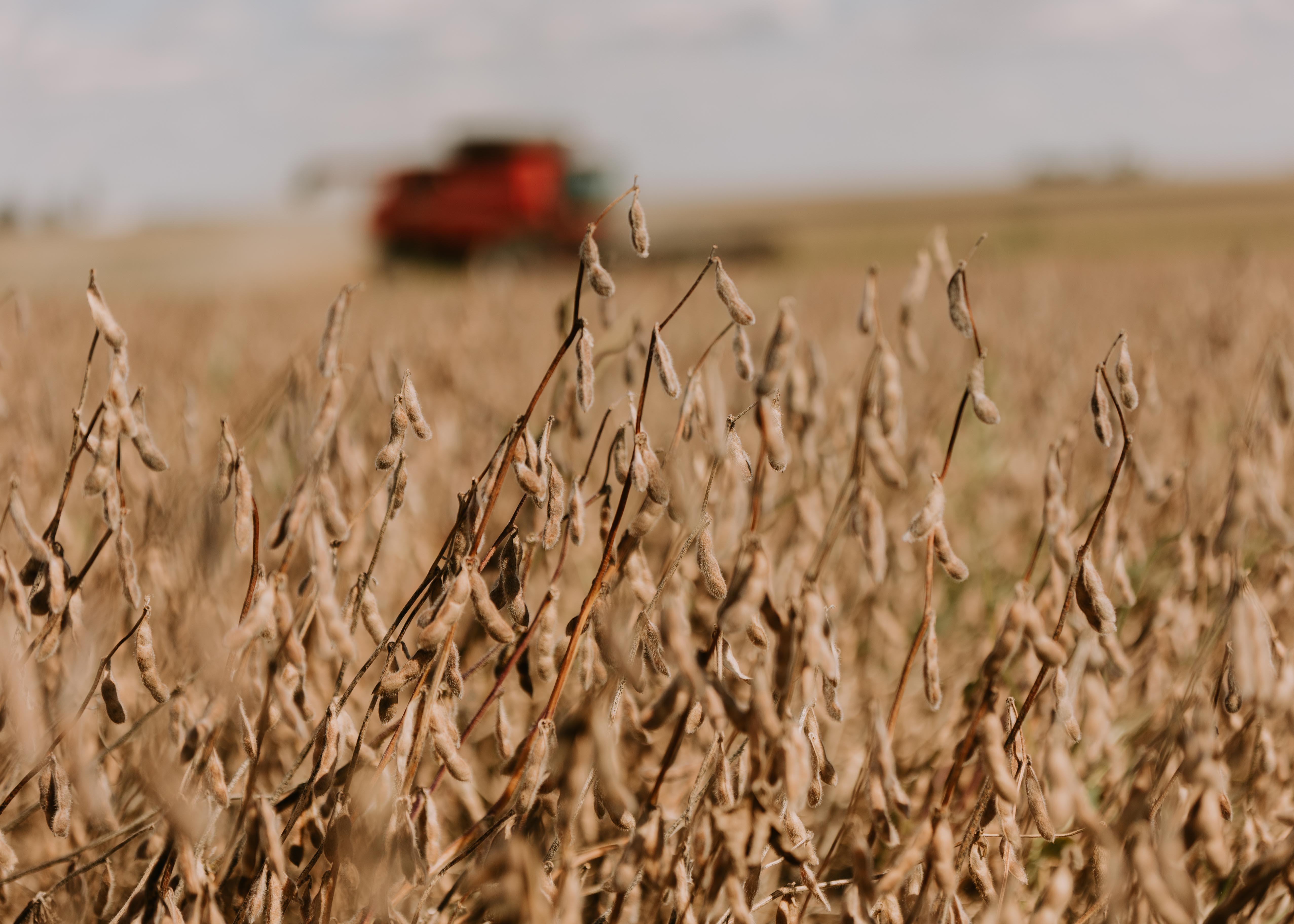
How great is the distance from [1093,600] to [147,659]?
0.87 meters

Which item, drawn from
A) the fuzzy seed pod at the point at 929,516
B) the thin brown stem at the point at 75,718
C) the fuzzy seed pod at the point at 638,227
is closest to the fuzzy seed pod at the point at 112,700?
the thin brown stem at the point at 75,718

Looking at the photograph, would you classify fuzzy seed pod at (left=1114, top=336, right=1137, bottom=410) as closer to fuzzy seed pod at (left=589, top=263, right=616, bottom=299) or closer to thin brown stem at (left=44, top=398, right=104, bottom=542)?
fuzzy seed pod at (left=589, top=263, right=616, bottom=299)

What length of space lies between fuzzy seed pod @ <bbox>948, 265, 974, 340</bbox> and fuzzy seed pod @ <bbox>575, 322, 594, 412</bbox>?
343 mm

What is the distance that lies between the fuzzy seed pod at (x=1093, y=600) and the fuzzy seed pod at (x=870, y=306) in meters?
0.31

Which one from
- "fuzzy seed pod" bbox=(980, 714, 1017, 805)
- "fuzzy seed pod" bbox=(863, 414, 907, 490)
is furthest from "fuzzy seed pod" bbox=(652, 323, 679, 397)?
"fuzzy seed pod" bbox=(980, 714, 1017, 805)

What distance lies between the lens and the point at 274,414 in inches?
56.0

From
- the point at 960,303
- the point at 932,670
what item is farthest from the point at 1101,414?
the point at 932,670

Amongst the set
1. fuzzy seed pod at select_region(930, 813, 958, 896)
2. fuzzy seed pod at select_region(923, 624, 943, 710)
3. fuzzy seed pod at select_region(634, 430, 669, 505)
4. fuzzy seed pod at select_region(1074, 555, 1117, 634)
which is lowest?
fuzzy seed pod at select_region(930, 813, 958, 896)

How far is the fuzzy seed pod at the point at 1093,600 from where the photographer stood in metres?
0.88

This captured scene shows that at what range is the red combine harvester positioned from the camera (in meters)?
14.5

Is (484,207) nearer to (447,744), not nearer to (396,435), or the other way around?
(396,435)

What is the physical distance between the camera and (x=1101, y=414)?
0.93 metres

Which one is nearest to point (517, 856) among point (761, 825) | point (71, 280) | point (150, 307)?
point (761, 825)

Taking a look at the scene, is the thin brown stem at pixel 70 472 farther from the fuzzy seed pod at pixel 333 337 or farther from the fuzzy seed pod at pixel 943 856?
the fuzzy seed pod at pixel 943 856
